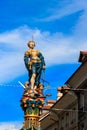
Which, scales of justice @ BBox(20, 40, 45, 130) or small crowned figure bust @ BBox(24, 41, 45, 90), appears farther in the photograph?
small crowned figure bust @ BBox(24, 41, 45, 90)

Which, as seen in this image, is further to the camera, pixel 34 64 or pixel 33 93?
pixel 34 64

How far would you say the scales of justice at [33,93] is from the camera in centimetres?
1394

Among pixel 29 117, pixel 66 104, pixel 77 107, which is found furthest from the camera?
pixel 66 104

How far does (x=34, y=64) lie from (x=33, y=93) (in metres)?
0.83

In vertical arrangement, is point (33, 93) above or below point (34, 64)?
below

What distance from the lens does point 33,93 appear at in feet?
46.2

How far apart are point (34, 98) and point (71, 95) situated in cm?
2881

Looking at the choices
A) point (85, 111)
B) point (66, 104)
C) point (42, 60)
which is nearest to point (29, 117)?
point (42, 60)

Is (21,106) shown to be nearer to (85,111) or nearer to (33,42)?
(33,42)

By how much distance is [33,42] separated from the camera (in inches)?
586

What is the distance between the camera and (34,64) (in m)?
14.4

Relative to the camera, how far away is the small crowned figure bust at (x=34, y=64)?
1424 centimetres

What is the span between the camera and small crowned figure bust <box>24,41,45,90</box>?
1424cm

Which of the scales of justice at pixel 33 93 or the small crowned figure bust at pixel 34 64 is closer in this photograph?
the scales of justice at pixel 33 93
